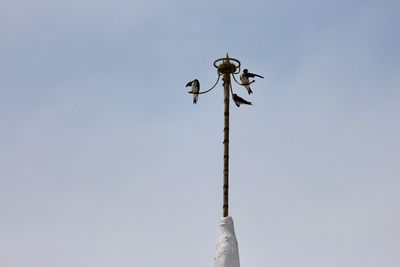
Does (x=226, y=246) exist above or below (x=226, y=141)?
below

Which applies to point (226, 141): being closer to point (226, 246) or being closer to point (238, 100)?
point (238, 100)

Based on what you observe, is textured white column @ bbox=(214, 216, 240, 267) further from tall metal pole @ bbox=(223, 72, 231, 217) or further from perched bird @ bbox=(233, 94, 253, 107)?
perched bird @ bbox=(233, 94, 253, 107)

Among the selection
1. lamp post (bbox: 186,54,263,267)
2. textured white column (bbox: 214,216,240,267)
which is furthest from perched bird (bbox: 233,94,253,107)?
textured white column (bbox: 214,216,240,267)

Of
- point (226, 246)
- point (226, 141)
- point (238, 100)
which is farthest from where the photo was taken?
point (238, 100)

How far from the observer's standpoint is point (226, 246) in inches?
763

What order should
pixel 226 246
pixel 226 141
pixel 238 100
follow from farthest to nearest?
pixel 238 100 → pixel 226 141 → pixel 226 246

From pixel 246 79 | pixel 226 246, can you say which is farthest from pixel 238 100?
pixel 226 246

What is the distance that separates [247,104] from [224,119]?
2.66 feet

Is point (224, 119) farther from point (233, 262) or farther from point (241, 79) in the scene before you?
point (233, 262)

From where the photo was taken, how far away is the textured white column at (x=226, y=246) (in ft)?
62.9

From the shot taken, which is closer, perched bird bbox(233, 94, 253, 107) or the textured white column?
the textured white column

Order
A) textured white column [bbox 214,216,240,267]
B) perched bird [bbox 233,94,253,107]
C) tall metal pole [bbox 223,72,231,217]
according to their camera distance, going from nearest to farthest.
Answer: textured white column [bbox 214,216,240,267]
tall metal pole [bbox 223,72,231,217]
perched bird [bbox 233,94,253,107]

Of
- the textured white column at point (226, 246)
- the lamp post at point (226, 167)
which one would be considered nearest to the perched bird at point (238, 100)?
the lamp post at point (226, 167)

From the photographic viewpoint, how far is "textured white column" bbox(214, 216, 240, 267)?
19172 mm
